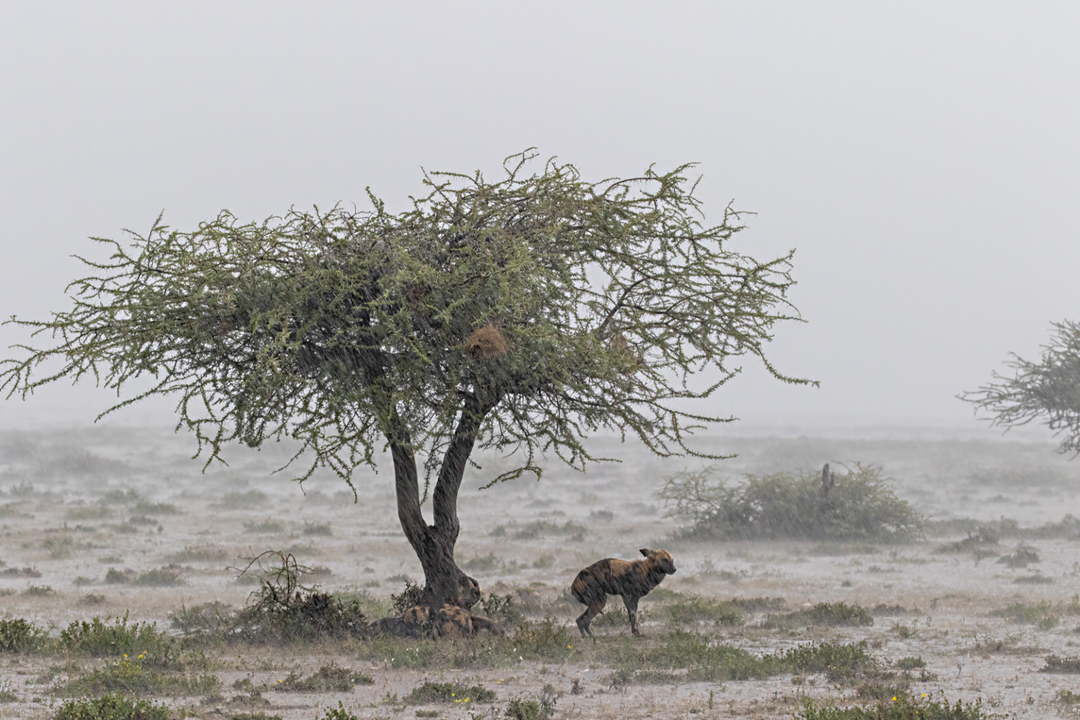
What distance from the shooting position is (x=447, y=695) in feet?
33.5

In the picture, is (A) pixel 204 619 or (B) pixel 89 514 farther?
(B) pixel 89 514

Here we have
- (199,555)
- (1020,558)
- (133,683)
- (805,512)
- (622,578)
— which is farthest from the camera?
(805,512)

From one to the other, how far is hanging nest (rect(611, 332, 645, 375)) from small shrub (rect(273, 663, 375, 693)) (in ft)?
→ 15.4

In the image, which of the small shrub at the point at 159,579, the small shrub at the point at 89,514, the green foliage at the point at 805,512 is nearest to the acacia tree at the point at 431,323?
the small shrub at the point at 159,579

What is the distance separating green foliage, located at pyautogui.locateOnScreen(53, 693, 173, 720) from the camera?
28.8 ft

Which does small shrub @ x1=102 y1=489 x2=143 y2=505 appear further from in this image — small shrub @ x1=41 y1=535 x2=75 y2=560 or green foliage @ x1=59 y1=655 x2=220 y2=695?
green foliage @ x1=59 y1=655 x2=220 y2=695

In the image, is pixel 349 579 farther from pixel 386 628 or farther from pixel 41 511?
pixel 41 511

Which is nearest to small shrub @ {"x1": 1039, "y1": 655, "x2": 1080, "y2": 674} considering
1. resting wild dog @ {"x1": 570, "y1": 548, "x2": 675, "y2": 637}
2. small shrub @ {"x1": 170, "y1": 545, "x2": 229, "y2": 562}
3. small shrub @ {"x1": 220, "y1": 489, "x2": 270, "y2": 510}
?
resting wild dog @ {"x1": 570, "y1": 548, "x2": 675, "y2": 637}

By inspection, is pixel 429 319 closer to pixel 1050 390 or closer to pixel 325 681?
pixel 325 681

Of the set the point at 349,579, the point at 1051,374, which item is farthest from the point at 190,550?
the point at 1051,374

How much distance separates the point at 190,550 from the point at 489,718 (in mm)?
17487

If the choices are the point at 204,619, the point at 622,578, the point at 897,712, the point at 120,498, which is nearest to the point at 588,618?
the point at 622,578

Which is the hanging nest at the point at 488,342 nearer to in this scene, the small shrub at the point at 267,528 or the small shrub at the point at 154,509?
the small shrub at the point at 267,528

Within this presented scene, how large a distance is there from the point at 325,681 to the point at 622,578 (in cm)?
417
